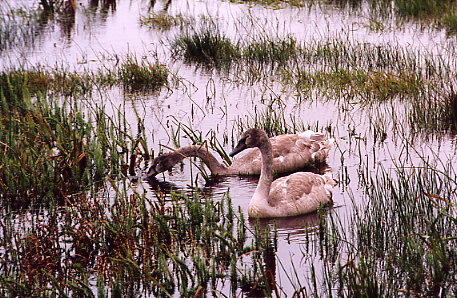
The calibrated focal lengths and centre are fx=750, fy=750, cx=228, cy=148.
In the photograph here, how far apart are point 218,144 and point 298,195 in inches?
102

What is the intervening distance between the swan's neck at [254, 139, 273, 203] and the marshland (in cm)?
36

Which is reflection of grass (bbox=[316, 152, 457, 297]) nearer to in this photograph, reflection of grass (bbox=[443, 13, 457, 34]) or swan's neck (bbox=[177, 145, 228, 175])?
swan's neck (bbox=[177, 145, 228, 175])

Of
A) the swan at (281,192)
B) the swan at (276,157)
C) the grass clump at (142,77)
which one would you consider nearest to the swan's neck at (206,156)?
the swan at (276,157)

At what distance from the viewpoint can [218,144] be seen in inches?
409

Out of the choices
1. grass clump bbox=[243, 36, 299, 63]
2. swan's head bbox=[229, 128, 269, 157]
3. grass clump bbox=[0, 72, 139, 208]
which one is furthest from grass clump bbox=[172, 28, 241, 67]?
swan's head bbox=[229, 128, 269, 157]

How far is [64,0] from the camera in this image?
73.0ft

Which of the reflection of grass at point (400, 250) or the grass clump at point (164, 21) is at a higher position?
the grass clump at point (164, 21)

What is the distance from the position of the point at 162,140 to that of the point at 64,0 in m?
12.8

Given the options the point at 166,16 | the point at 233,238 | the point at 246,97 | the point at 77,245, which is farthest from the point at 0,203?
the point at 166,16

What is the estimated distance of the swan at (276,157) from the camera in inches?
373

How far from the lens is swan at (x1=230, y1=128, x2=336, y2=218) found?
7.85m

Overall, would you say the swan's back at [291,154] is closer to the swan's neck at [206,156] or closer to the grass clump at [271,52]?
the swan's neck at [206,156]

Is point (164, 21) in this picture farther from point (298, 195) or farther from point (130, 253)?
point (130, 253)

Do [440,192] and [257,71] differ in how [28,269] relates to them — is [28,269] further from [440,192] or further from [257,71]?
A: [257,71]
